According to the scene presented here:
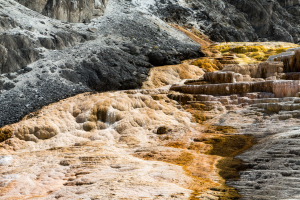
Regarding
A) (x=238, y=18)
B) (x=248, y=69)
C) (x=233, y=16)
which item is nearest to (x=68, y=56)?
(x=248, y=69)

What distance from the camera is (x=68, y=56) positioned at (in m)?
17.4

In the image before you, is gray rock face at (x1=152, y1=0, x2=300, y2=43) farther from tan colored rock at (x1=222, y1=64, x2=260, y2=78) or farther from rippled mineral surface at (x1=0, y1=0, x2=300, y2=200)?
tan colored rock at (x1=222, y1=64, x2=260, y2=78)

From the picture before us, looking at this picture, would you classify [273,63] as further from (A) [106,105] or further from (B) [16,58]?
(B) [16,58]

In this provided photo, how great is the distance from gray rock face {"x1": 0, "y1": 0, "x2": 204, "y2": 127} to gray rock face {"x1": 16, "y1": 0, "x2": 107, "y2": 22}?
895 millimetres

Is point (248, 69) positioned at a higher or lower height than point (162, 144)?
higher

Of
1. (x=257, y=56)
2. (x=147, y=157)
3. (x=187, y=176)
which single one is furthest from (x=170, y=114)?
(x=257, y=56)

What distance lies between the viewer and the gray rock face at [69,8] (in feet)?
65.6

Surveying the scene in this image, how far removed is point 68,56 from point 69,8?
669 centimetres

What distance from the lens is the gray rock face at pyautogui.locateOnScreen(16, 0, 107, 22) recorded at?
65.6ft

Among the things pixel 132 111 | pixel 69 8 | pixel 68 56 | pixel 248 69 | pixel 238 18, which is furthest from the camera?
pixel 238 18

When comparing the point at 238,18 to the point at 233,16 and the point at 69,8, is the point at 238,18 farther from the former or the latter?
the point at 69,8

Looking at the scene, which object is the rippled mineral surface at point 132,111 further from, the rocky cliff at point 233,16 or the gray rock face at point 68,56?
the rocky cliff at point 233,16

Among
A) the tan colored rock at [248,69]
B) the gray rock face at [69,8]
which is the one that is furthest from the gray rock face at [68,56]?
the tan colored rock at [248,69]

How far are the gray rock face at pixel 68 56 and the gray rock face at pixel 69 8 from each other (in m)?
Result: 0.90
